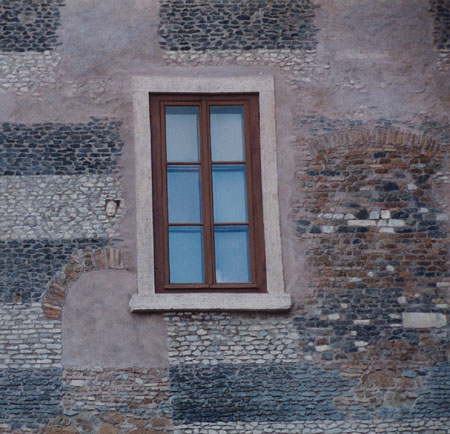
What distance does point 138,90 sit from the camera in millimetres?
11195

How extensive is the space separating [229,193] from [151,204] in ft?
2.68

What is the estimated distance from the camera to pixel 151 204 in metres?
10.9

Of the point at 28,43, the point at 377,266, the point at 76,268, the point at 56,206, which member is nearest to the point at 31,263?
the point at 76,268

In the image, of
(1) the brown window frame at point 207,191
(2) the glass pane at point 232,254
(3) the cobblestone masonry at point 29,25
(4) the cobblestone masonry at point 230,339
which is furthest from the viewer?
(3) the cobblestone masonry at point 29,25

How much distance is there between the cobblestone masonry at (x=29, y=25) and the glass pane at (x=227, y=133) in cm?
187

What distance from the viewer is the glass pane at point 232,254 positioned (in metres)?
10.9

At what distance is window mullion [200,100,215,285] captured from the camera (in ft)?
35.6

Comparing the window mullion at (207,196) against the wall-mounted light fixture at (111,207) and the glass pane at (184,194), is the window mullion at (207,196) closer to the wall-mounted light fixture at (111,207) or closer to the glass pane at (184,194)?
the glass pane at (184,194)

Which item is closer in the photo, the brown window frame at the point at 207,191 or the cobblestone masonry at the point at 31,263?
the cobblestone masonry at the point at 31,263

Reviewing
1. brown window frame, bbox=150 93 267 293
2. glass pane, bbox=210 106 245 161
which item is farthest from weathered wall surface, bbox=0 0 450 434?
glass pane, bbox=210 106 245 161

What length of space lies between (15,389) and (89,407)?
28.4 inches

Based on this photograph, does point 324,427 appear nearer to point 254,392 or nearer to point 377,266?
point 254,392

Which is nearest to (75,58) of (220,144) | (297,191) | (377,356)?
(220,144)

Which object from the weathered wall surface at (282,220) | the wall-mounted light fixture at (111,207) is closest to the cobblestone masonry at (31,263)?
the weathered wall surface at (282,220)
